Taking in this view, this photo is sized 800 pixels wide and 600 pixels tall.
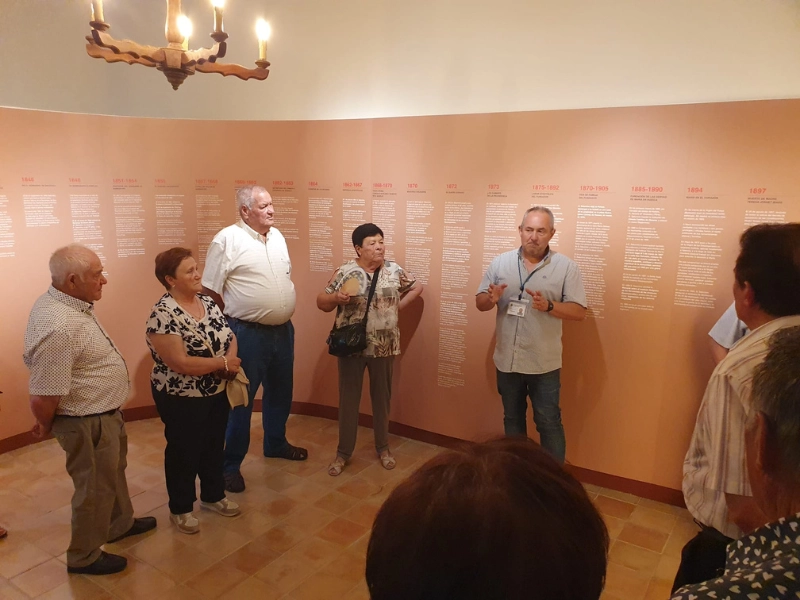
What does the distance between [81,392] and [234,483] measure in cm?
133

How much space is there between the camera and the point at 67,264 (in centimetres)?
239

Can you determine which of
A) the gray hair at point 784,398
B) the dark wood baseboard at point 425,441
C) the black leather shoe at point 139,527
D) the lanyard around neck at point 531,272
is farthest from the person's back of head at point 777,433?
the black leather shoe at point 139,527

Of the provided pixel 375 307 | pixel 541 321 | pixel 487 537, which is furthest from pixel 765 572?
pixel 375 307

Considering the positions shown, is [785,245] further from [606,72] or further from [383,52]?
[383,52]

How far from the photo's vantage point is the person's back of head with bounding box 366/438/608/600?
0.67 metres

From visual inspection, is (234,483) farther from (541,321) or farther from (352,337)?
(541,321)

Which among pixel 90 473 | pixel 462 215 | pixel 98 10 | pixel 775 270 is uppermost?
pixel 98 10

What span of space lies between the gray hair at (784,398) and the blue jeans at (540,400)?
7.32ft

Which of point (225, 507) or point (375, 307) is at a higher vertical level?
point (375, 307)

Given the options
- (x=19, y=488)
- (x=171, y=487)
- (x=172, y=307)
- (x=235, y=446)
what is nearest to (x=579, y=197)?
(x=172, y=307)

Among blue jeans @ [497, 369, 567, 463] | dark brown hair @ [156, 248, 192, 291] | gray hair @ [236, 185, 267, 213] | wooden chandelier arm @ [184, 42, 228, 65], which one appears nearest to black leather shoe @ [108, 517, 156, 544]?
dark brown hair @ [156, 248, 192, 291]

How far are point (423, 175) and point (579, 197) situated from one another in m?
1.15

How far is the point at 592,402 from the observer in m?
3.49

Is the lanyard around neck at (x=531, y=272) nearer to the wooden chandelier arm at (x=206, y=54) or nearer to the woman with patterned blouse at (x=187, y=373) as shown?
the woman with patterned blouse at (x=187, y=373)
